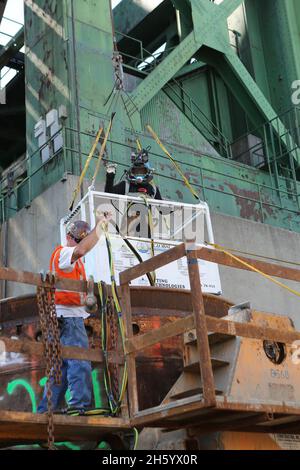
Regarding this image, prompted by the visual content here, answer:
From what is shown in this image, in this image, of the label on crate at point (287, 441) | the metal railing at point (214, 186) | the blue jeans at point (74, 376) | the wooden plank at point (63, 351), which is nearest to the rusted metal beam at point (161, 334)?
the wooden plank at point (63, 351)

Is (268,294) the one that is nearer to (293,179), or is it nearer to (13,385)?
(293,179)

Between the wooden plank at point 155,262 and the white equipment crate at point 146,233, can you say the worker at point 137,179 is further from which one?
the wooden plank at point 155,262

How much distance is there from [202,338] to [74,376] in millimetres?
1486

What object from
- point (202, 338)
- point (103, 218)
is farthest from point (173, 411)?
point (103, 218)

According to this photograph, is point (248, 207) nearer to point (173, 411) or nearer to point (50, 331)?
point (50, 331)

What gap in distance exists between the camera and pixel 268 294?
1596cm

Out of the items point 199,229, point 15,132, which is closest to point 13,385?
point 199,229

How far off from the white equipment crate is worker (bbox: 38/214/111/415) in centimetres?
148

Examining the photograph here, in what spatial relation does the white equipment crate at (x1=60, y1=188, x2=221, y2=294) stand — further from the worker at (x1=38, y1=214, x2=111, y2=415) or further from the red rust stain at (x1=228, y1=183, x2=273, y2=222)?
the red rust stain at (x1=228, y1=183, x2=273, y2=222)

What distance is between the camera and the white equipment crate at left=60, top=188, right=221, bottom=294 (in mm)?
8961

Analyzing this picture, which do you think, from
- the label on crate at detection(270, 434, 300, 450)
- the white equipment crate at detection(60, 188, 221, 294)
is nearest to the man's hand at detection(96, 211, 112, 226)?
the white equipment crate at detection(60, 188, 221, 294)

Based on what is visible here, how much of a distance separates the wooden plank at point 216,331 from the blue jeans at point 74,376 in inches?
18.9

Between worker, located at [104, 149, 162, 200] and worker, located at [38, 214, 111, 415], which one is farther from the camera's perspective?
worker, located at [104, 149, 162, 200]
